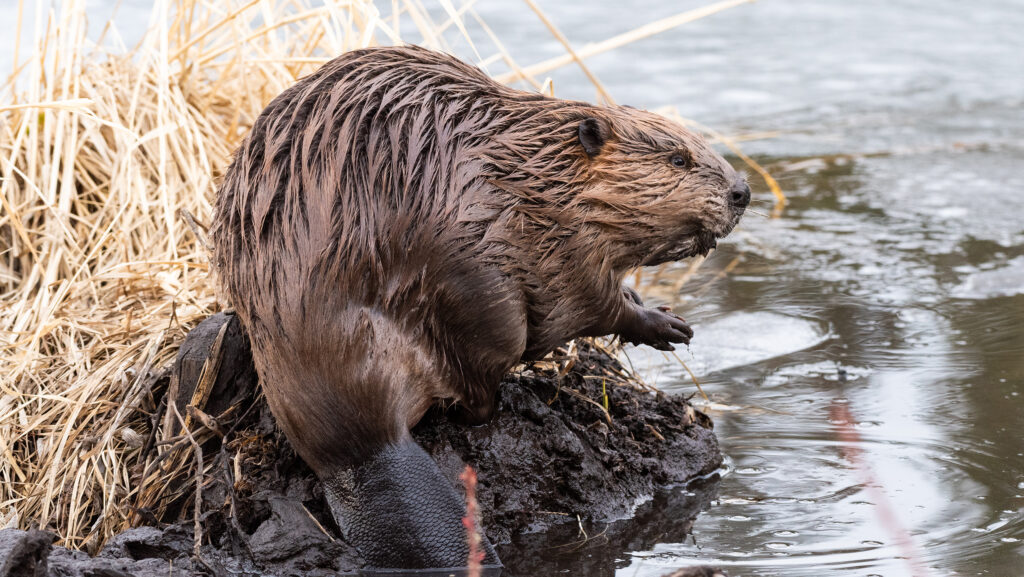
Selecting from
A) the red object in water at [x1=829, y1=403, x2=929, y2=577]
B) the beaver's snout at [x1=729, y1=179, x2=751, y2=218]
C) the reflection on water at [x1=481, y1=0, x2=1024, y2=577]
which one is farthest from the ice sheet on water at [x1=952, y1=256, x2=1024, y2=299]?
the beaver's snout at [x1=729, y1=179, x2=751, y2=218]

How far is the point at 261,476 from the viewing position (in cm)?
304

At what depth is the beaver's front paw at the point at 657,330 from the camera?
3352mm

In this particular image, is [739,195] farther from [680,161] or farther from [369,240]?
[369,240]

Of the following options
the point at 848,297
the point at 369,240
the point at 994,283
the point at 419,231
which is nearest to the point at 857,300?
the point at 848,297

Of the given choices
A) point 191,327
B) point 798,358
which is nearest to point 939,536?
point 798,358

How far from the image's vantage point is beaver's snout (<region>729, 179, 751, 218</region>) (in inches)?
127

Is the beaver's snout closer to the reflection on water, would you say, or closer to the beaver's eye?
the beaver's eye

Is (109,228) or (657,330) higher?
(109,228)

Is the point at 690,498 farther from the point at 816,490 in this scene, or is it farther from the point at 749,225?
the point at 749,225

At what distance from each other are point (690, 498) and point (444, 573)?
0.85m

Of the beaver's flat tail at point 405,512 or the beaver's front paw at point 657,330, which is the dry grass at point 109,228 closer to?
the beaver's flat tail at point 405,512

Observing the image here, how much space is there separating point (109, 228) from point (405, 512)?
176cm

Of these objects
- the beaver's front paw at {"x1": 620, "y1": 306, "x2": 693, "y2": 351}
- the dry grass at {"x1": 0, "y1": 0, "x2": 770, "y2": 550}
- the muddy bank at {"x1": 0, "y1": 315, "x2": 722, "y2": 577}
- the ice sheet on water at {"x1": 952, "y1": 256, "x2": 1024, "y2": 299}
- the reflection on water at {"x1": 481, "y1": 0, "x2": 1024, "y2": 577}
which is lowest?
the ice sheet on water at {"x1": 952, "y1": 256, "x2": 1024, "y2": 299}

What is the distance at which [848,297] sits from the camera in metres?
5.18
